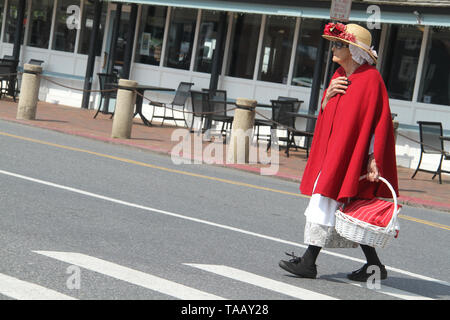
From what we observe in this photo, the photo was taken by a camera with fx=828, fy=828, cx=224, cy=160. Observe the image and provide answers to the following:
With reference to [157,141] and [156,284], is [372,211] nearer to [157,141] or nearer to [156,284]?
[156,284]

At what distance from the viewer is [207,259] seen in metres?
6.97

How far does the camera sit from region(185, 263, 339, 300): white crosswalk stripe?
237 inches

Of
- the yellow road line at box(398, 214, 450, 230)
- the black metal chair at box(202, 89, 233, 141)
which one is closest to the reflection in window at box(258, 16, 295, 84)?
the black metal chair at box(202, 89, 233, 141)

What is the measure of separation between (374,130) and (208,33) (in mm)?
16375

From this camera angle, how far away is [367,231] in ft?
19.8

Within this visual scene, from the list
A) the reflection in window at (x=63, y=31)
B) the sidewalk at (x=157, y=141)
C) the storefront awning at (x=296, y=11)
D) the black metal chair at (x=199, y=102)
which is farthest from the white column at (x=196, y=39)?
the reflection in window at (x=63, y=31)

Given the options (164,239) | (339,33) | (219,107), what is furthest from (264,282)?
(219,107)

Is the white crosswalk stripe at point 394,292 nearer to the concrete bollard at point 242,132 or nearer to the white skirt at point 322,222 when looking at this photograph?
the white skirt at point 322,222

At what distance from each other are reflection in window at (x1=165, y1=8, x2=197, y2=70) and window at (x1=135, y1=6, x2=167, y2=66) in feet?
1.01

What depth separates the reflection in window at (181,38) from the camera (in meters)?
22.8

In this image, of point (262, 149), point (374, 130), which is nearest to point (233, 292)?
point (374, 130)

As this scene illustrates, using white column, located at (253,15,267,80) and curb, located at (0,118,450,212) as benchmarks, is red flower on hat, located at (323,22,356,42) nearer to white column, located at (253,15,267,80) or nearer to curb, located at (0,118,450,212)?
curb, located at (0,118,450,212)

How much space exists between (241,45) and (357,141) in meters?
15.7

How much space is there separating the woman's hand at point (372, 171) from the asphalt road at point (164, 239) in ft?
2.92
